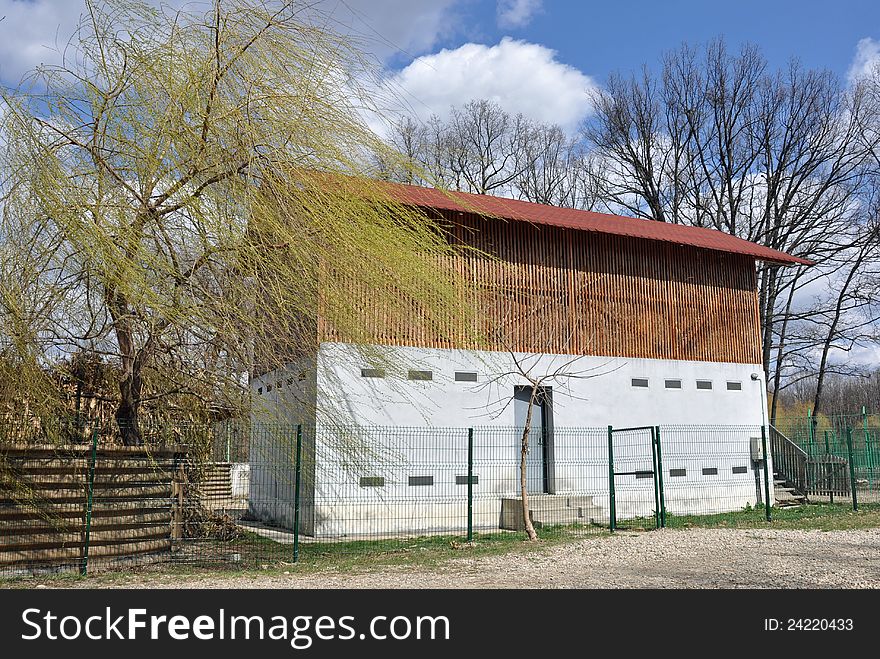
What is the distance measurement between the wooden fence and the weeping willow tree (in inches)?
44.6

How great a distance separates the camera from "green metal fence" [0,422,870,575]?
8922mm

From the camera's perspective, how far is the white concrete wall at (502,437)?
44.1ft

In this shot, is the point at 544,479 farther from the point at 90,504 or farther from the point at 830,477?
the point at 90,504

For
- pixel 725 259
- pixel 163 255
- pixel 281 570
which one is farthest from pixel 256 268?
pixel 725 259

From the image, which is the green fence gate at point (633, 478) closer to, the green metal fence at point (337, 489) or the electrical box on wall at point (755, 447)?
the green metal fence at point (337, 489)

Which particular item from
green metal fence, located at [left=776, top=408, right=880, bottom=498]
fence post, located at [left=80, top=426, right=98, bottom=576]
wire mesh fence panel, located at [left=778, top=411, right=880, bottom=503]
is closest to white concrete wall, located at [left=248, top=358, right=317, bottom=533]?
fence post, located at [left=80, top=426, right=98, bottom=576]

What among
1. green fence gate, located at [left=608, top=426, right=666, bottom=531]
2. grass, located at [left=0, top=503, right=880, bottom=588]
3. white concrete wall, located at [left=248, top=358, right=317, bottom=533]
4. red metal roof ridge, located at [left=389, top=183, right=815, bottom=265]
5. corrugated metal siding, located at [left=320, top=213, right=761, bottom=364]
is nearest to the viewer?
grass, located at [left=0, top=503, right=880, bottom=588]

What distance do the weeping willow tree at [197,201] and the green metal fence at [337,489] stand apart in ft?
5.13

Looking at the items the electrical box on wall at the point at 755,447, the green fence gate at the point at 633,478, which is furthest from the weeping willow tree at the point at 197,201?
the electrical box on wall at the point at 755,447

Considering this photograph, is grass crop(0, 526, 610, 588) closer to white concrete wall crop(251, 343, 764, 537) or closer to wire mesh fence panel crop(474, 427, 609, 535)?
wire mesh fence panel crop(474, 427, 609, 535)

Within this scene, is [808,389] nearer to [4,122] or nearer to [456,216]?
[456,216]

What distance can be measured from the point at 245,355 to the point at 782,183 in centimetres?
2871

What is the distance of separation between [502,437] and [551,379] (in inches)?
67.2

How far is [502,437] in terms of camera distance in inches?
607
